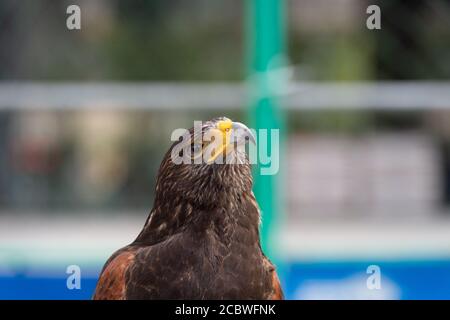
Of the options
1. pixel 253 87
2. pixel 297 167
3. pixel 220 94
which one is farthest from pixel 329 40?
pixel 253 87

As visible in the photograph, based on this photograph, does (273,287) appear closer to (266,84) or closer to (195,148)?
(195,148)

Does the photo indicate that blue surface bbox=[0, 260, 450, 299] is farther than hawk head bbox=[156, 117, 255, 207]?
Yes

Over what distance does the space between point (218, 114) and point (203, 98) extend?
194mm

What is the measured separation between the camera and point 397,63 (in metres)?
4.29

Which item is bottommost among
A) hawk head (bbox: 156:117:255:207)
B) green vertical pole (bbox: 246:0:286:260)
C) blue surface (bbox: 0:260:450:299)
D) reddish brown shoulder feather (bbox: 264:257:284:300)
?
blue surface (bbox: 0:260:450:299)

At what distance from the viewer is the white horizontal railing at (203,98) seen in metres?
3.29

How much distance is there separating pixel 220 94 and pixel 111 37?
1387 millimetres

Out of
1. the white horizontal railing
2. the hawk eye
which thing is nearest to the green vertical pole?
the white horizontal railing

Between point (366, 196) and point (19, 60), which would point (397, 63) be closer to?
point (366, 196)

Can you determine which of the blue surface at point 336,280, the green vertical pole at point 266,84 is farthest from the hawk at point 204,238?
the blue surface at point 336,280

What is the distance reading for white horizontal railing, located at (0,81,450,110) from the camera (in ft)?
10.8

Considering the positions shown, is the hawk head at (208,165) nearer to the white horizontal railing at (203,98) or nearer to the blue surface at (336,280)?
the blue surface at (336,280)

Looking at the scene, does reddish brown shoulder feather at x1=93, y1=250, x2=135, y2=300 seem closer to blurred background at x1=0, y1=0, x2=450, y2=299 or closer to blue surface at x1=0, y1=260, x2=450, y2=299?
blue surface at x1=0, y1=260, x2=450, y2=299

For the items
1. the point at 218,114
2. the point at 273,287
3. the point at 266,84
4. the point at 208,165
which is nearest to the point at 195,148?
the point at 208,165
